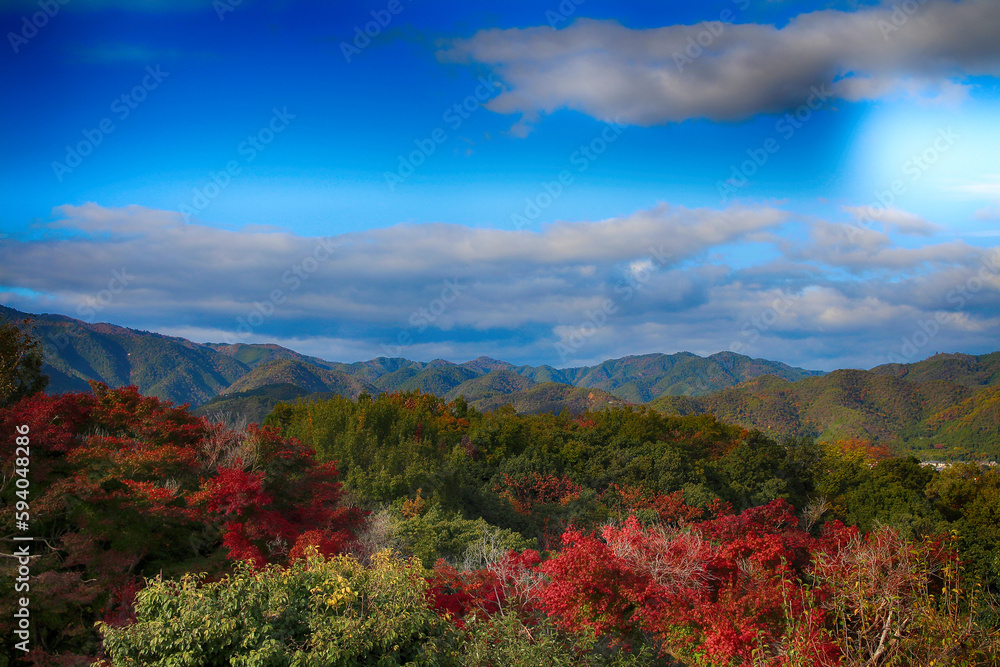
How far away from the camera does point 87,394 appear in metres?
16.9

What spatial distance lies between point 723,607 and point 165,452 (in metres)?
12.6

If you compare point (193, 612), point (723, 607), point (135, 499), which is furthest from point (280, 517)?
point (723, 607)

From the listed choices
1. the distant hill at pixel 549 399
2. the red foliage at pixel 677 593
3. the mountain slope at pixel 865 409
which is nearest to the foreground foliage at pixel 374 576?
the red foliage at pixel 677 593

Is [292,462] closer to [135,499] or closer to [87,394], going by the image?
[135,499]

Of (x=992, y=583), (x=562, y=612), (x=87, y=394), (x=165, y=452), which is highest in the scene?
(x=87, y=394)

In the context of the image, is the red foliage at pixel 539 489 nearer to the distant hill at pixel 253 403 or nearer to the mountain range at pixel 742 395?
the distant hill at pixel 253 403

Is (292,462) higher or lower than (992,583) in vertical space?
higher

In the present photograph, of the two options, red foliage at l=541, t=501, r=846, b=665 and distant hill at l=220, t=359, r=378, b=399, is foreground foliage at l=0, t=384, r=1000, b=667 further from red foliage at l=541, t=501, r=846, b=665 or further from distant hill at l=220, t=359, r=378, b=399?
distant hill at l=220, t=359, r=378, b=399

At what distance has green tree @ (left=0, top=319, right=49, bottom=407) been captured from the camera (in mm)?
17094

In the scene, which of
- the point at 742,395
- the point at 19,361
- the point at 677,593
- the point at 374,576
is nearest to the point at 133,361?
the point at 742,395

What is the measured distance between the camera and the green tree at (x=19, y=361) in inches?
673

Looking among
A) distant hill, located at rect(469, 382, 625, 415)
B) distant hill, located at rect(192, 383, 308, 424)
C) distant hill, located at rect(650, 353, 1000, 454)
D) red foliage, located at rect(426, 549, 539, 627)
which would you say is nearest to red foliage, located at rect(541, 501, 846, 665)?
red foliage, located at rect(426, 549, 539, 627)

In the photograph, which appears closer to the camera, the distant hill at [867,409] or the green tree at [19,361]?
the green tree at [19,361]

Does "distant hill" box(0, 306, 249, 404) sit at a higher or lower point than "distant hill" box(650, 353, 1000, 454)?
higher
